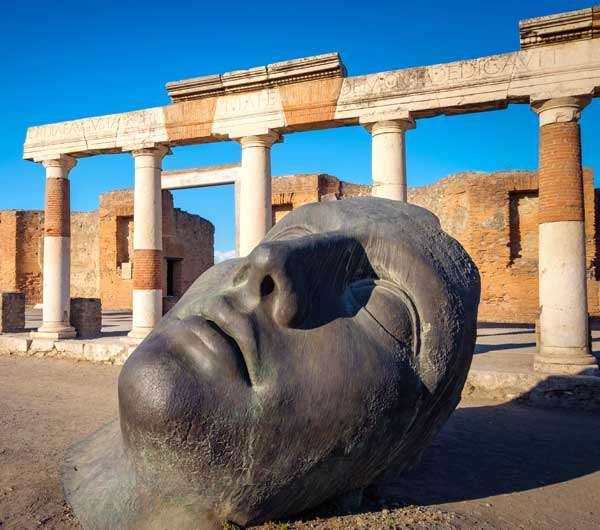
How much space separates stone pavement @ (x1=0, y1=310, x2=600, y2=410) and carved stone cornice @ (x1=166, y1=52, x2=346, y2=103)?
4.95 metres

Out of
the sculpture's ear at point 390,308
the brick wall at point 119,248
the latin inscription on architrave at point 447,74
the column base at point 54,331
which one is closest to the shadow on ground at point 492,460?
the sculpture's ear at point 390,308

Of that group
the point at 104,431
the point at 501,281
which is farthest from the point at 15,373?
the point at 501,281

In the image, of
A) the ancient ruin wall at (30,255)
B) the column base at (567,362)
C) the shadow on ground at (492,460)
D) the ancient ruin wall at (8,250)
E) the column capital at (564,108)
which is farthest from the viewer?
the ancient ruin wall at (30,255)

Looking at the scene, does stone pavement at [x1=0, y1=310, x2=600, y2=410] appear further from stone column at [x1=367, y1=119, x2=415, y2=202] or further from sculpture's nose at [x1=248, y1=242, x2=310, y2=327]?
sculpture's nose at [x1=248, y1=242, x2=310, y2=327]

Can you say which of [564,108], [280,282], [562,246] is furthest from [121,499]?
[564,108]

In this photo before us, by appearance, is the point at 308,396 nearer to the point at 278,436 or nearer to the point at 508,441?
the point at 278,436

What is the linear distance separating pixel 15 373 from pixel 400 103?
779 centimetres

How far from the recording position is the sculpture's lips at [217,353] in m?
2.04

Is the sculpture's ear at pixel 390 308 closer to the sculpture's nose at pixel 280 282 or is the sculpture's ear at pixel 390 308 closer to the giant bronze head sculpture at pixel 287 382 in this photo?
the giant bronze head sculpture at pixel 287 382

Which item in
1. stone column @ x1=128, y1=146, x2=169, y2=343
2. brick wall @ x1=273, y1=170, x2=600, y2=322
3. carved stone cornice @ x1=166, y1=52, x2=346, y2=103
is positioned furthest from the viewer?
brick wall @ x1=273, y1=170, x2=600, y2=322

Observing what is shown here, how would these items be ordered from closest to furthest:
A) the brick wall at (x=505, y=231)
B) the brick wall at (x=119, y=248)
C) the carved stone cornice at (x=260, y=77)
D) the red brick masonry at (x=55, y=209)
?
the carved stone cornice at (x=260, y=77) < the red brick masonry at (x=55, y=209) < the brick wall at (x=505, y=231) < the brick wall at (x=119, y=248)

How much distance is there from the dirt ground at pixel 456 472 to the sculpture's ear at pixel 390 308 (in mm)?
1074

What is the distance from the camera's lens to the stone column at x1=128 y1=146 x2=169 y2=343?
965cm

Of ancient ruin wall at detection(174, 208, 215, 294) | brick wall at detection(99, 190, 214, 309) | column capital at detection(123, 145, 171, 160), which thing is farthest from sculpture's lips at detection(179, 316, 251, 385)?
ancient ruin wall at detection(174, 208, 215, 294)
